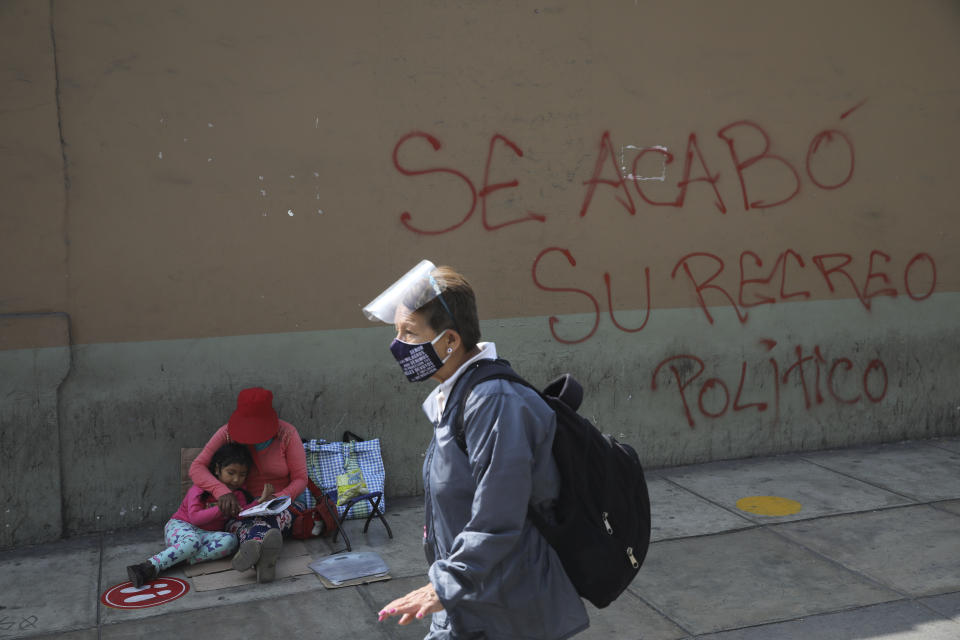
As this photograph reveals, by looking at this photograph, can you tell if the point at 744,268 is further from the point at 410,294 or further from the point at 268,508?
the point at 410,294

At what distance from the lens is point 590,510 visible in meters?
2.31

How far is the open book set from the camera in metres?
4.55

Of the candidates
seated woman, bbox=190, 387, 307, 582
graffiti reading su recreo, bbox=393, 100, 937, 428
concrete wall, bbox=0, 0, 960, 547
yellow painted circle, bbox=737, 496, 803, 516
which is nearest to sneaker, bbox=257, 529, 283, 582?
seated woman, bbox=190, 387, 307, 582

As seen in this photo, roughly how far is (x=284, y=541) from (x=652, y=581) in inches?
77.3

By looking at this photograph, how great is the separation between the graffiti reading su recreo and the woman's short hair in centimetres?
307

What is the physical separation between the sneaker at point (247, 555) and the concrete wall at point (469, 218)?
1000 millimetres

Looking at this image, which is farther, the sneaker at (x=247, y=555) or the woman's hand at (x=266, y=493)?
the woman's hand at (x=266, y=493)

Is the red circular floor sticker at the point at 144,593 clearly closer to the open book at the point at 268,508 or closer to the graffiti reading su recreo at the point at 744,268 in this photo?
the open book at the point at 268,508

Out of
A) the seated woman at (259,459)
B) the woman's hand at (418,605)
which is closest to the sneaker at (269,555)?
the seated woman at (259,459)

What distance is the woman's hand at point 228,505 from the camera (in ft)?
15.2

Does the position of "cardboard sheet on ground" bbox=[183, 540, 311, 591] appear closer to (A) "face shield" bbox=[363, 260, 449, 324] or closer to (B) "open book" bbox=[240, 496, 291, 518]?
(B) "open book" bbox=[240, 496, 291, 518]

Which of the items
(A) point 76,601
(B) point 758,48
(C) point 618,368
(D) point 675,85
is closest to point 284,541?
(A) point 76,601

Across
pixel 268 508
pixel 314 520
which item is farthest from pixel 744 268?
pixel 268 508

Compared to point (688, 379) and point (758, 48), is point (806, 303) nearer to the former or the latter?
point (688, 379)
